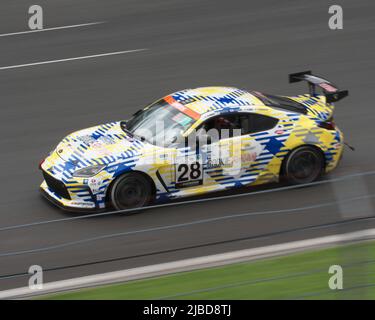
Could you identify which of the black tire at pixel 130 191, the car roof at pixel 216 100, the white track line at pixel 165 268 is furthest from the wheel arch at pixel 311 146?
the white track line at pixel 165 268

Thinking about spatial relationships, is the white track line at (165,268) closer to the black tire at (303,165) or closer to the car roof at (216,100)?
the black tire at (303,165)

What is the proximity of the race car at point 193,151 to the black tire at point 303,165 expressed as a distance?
13mm

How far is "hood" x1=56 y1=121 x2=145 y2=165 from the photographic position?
10992 mm

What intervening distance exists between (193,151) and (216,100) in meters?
0.87

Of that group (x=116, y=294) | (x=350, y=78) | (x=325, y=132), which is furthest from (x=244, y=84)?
(x=116, y=294)

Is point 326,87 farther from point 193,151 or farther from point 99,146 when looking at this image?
point 99,146

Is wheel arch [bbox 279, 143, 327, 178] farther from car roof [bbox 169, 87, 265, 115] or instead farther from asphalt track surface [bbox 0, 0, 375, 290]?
car roof [bbox 169, 87, 265, 115]

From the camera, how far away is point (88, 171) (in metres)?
10.9

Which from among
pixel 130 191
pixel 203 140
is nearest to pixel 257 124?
pixel 203 140

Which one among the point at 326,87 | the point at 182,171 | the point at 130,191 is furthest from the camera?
the point at 326,87

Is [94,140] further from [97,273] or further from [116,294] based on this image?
[116,294]

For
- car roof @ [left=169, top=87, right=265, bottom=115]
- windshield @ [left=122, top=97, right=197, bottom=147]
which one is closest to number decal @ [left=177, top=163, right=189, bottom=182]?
windshield @ [left=122, top=97, right=197, bottom=147]

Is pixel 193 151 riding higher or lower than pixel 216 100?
lower

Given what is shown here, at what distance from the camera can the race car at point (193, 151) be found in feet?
35.7
